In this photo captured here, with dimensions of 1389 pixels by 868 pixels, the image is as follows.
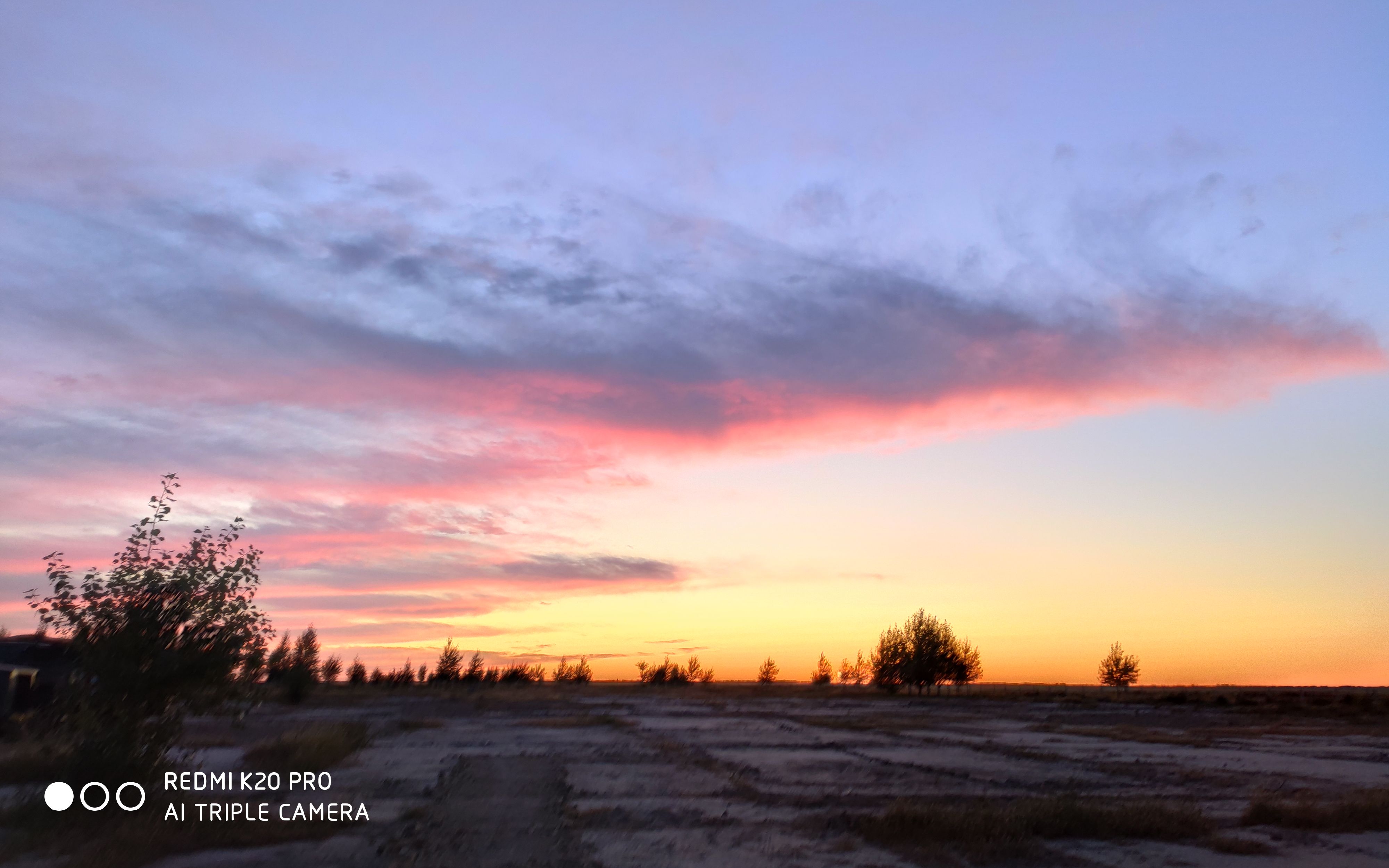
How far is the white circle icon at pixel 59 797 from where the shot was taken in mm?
10586

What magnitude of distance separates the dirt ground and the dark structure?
354 cm

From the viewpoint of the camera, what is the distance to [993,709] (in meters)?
55.0

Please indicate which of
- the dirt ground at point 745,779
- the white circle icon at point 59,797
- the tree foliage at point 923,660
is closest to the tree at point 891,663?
the tree foliage at point 923,660

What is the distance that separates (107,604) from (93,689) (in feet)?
3.25

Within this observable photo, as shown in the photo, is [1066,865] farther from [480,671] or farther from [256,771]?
[480,671]

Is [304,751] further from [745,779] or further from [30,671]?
[745,779]

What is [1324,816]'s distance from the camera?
1471 centimetres

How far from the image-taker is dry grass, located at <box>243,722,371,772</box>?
1767cm

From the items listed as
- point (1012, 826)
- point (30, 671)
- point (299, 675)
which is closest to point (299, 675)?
point (299, 675)

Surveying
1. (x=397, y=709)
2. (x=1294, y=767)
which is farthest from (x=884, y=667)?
(x=1294, y=767)

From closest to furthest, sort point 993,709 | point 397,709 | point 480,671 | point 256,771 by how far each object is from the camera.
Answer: point 256,771
point 397,709
point 993,709
point 480,671

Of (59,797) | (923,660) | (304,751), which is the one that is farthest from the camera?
(923,660)

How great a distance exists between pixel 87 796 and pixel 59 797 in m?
0.29

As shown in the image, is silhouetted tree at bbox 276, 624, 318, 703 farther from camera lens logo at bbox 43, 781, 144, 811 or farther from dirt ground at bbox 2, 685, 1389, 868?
camera lens logo at bbox 43, 781, 144, 811
